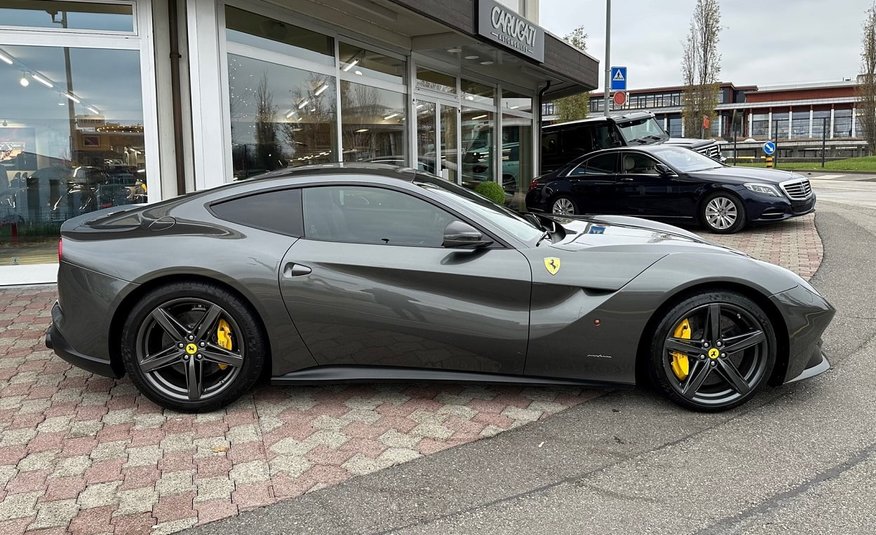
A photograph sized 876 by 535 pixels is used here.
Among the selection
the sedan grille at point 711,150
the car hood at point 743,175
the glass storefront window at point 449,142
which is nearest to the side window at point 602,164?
the car hood at point 743,175

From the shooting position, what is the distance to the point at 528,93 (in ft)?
52.7

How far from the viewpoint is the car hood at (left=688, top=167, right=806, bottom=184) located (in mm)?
9727

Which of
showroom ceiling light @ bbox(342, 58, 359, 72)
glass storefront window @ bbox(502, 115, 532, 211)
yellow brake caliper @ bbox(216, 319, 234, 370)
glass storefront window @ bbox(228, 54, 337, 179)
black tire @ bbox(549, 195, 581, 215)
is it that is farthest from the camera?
glass storefront window @ bbox(502, 115, 532, 211)

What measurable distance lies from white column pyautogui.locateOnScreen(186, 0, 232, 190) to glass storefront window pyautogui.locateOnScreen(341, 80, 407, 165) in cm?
253

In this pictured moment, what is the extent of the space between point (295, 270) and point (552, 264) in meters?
1.42

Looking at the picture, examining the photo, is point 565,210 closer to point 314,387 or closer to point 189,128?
point 189,128

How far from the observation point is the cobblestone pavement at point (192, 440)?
2779mm

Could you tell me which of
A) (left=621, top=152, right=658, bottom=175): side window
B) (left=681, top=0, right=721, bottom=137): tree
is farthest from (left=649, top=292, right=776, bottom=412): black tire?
(left=681, top=0, right=721, bottom=137): tree

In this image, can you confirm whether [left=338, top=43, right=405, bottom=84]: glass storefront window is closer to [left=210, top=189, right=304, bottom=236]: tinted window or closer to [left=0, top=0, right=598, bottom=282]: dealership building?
[left=0, top=0, right=598, bottom=282]: dealership building

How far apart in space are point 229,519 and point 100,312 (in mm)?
1575

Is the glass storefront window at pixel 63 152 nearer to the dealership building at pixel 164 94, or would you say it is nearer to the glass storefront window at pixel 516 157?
the dealership building at pixel 164 94

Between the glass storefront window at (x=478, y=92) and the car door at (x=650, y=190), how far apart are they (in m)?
3.68

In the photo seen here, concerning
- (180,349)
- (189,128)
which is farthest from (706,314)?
(189,128)

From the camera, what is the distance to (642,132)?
15.0 meters
